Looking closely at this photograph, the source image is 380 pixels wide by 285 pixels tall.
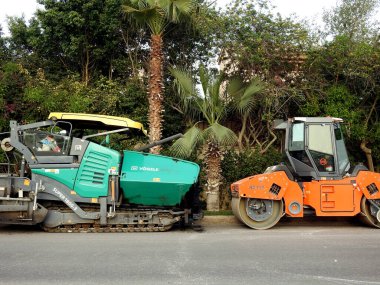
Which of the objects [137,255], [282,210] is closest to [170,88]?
[282,210]

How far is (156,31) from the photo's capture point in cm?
1284

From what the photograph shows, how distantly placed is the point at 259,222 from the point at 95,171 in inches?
158

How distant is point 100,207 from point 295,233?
14.2 feet

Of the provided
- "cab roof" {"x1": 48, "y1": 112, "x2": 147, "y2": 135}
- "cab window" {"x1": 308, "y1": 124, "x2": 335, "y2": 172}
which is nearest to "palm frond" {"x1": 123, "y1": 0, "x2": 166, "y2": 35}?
"cab roof" {"x1": 48, "y1": 112, "x2": 147, "y2": 135}

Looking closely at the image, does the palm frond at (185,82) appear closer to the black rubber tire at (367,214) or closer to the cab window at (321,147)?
the cab window at (321,147)

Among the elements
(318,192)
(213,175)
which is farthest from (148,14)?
(318,192)

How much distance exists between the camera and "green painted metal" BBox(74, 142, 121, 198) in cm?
924

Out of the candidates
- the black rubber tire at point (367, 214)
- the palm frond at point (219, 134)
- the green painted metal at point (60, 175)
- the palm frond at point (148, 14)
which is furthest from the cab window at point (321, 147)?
the green painted metal at point (60, 175)

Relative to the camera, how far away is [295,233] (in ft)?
31.7

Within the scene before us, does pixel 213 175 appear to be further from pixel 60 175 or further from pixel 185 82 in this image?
pixel 60 175

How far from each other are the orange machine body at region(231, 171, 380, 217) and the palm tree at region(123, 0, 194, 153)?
3.53 m

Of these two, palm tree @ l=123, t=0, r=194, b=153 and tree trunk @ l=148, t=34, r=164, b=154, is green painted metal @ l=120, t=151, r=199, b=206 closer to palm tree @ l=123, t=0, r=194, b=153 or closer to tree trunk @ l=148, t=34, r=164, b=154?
palm tree @ l=123, t=0, r=194, b=153

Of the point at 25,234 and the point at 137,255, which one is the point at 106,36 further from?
the point at 137,255

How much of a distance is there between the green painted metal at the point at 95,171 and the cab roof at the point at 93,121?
64 cm
